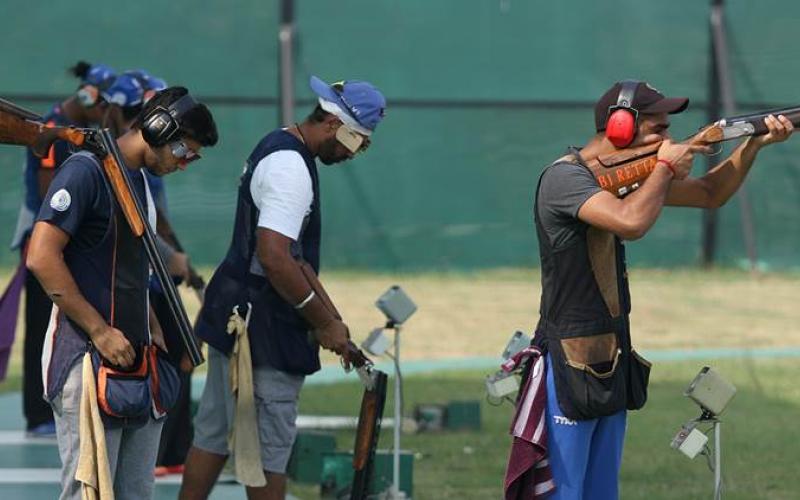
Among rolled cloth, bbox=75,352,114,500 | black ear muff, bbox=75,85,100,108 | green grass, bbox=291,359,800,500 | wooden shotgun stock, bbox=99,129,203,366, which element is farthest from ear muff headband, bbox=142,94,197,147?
black ear muff, bbox=75,85,100,108

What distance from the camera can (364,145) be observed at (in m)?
6.77

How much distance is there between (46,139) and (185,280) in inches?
108

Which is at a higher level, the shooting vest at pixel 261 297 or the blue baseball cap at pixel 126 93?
the blue baseball cap at pixel 126 93

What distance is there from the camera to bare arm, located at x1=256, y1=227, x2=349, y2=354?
6.55 m

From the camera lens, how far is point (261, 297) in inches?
269

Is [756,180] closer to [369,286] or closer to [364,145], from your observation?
[369,286]

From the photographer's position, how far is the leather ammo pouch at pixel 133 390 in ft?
18.3

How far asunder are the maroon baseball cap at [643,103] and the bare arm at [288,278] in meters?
1.44

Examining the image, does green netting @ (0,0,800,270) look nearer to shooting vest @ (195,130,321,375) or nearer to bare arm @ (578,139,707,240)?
shooting vest @ (195,130,321,375)

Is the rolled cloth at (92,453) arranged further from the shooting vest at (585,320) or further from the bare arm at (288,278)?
the shooting vest at (585,320)

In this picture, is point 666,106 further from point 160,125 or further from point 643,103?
point 160,125

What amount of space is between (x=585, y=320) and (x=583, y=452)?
44 centimetres

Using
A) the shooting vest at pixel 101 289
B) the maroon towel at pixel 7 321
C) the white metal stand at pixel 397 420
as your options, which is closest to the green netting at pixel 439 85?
the maroon towel at pixel 7 321

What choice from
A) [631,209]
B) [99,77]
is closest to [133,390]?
[631,209]
